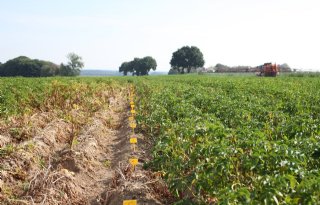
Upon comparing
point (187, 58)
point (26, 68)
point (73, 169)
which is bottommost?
point (73, 169)

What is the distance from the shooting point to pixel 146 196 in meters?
5.00

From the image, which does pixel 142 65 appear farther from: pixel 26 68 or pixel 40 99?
pixel 40 99

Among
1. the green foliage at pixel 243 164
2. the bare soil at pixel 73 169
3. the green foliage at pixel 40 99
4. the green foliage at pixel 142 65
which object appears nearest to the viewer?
the green foliage at pixel 243 164

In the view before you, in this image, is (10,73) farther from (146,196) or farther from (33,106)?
(146,196)

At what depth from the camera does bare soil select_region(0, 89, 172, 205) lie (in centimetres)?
522

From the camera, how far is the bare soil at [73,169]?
5.22 m

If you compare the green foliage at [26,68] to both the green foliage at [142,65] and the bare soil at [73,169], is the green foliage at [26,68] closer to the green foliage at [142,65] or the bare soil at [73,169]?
the green foliage at [142,65]

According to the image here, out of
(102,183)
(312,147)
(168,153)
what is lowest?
(102,183)

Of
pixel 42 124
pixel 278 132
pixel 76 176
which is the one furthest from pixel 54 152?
pixel 278 132

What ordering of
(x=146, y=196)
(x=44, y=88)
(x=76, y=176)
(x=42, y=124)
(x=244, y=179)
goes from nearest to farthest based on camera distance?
(x=244, y=179) < (x=146, y=196) < (x=76, y=176) < (x=42, y=124) < (x=44, y=88)

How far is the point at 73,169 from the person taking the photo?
6.67 metres

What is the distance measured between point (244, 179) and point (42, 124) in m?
7.07

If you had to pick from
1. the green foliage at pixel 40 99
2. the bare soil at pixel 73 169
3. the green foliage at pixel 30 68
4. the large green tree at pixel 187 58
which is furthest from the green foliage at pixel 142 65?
the bare soil at pixel 73 169

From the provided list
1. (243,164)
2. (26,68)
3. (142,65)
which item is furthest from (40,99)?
(142,65)
